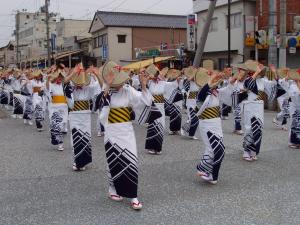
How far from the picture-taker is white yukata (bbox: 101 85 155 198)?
578cm

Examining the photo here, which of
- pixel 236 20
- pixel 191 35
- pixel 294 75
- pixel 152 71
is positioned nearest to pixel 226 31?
pixel 236 20

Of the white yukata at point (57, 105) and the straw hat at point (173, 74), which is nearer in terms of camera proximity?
the white yukata at point (57, 105)

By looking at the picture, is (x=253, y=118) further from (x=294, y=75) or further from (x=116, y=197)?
(x=116, y=197)

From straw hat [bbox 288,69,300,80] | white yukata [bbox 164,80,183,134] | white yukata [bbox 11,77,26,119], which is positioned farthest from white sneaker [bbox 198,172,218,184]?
white yukata [bbox 11,77,26,119]

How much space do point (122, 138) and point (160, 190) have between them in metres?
1.18

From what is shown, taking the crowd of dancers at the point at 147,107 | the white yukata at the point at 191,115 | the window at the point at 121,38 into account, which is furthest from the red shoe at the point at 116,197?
the window at the point at 121,38

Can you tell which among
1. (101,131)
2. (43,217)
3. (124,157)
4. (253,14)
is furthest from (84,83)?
(253,14)

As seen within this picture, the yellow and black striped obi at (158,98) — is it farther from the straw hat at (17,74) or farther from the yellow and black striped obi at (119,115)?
the straw hat at (17,74)

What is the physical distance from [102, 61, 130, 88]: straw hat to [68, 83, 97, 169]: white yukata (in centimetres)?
206

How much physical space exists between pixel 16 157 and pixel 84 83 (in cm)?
247

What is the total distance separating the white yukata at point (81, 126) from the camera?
25.4 feet

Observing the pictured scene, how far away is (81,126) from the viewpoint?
7.86 m

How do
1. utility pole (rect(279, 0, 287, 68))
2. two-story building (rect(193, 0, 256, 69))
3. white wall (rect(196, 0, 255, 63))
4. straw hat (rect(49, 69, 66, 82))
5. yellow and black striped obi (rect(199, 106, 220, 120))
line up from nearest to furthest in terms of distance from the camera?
yellow and black striped obi (rect(199, 106, 220, 120))
straw hat (rect(49, 69, 66, 82))
utility pole (rect(279, 0, 287, 68))
two-story building (rect(193, 0, 256, 69))
white wall (rect(196, 0, 255, 63))

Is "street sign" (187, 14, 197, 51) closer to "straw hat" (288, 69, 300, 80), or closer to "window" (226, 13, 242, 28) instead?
"window" (226, 13, 242, 28)
